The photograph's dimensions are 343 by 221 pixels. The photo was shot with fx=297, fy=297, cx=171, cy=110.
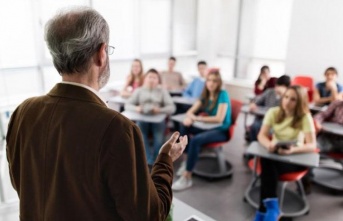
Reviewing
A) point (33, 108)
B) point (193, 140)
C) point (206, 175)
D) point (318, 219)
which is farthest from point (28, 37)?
point (318, 219)

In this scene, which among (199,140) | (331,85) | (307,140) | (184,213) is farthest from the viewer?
(331,85)

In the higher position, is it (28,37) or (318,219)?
(28,37)

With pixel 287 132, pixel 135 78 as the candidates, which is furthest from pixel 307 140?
pixel 135 78

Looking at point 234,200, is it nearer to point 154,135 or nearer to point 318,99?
point 154,135

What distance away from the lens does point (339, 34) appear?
4613mm

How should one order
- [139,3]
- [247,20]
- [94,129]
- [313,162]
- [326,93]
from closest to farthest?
1. [94,129]
2. [313,162]
3. [326,93]
4. [139,3]
5. [247,20]

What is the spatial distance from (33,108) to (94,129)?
238mm

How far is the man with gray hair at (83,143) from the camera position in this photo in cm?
78

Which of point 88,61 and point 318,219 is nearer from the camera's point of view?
point 88,61

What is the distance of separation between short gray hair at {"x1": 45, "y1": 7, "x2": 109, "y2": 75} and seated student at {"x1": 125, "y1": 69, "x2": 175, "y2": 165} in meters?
2.64

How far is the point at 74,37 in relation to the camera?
79 centimetres

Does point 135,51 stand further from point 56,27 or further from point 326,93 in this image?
point 56,27

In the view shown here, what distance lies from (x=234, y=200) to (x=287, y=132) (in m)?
0.85

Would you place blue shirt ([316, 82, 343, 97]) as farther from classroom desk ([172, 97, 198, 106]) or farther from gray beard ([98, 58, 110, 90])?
gray beard ([98, 58, 110, 90])
